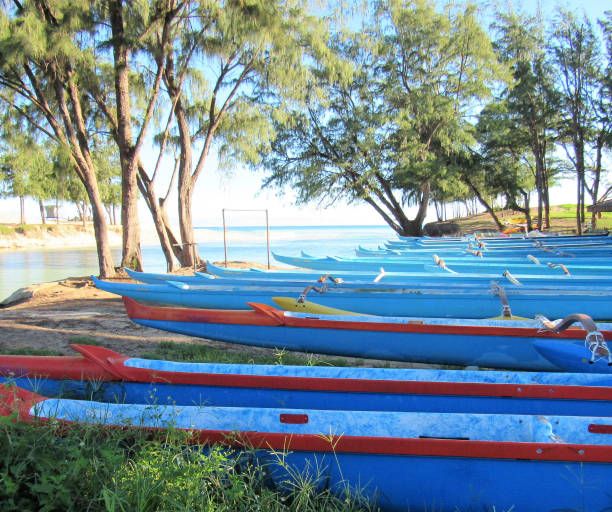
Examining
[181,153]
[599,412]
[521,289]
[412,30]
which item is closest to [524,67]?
[412,30]

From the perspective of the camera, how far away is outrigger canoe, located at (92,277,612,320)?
4.62 m

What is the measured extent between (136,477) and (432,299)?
147 inches

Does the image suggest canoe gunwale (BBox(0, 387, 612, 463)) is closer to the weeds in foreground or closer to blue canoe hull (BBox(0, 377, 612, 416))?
the weeds in foreground

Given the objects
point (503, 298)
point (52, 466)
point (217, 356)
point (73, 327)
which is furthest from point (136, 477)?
point (73, 327)

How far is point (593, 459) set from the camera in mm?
1646

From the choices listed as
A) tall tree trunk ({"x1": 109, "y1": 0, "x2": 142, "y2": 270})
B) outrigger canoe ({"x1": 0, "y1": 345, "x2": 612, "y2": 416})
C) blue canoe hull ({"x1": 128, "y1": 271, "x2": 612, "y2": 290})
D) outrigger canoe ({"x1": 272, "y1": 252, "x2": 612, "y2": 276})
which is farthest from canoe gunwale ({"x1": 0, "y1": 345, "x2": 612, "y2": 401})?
tall tree trunk ({"x1": 109, "y1": 0, "x2": 142, "y2": 270})

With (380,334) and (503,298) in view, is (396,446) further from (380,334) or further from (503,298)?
(503,298)

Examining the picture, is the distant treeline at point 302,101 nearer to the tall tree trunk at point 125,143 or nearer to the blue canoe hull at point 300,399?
the tall tree trunk at point 125,143

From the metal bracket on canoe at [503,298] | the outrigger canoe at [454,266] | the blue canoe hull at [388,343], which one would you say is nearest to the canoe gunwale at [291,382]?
the blue canoe hull at [388,343]

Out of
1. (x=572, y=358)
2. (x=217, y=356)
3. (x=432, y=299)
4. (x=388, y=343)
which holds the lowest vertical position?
(x=217, y=356)

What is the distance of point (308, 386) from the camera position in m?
2.31

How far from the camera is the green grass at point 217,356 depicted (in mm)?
3947

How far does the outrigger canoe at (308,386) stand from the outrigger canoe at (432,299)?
2.11 m

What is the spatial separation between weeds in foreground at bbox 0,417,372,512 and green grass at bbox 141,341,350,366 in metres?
1.87
